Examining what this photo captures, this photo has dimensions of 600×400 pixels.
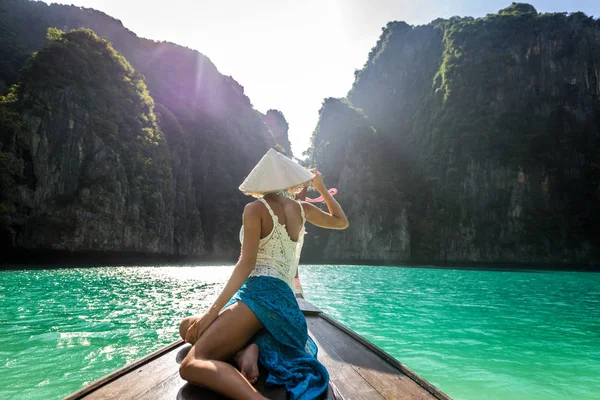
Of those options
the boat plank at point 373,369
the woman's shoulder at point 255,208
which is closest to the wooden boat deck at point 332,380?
the boat plank at point 373,369

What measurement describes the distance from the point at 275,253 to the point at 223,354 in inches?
27.7

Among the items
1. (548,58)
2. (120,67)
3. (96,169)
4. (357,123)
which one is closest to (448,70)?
(548,58)

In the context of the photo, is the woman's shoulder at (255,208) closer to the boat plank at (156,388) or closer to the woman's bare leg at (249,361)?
the woman's bare leg at (249,361)

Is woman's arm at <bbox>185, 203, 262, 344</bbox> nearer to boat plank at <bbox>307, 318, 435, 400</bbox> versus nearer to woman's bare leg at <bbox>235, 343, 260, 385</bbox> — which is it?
woman's bare leg at <bbox>235, 343, 260, 385</bbox>

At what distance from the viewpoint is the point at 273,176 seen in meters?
2.37

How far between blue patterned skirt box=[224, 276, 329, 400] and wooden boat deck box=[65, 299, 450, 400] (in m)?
0.10

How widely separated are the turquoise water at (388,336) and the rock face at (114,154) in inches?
931

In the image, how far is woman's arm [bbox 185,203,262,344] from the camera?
82.0 inches

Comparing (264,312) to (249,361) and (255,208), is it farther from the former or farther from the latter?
(255,208)

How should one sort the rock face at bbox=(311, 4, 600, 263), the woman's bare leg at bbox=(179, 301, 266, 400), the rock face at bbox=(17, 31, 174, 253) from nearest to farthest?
the woman's bare leg at bbox=(179, 301, 266, 400) → the rock face at bbox=(17, 31, 174, 253) → the rock face at bbox=(311, 4, 600, 263)

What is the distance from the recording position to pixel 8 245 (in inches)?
1168

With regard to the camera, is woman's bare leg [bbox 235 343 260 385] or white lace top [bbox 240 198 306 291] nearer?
woman's bare leg [bbox 235 343 260 385]

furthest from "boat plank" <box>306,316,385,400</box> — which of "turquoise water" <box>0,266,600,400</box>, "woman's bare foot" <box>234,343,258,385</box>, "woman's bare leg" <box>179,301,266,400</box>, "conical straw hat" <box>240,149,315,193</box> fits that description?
"turquoise water" <box>0,266,600,400</box>

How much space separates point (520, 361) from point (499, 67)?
72.0 m
